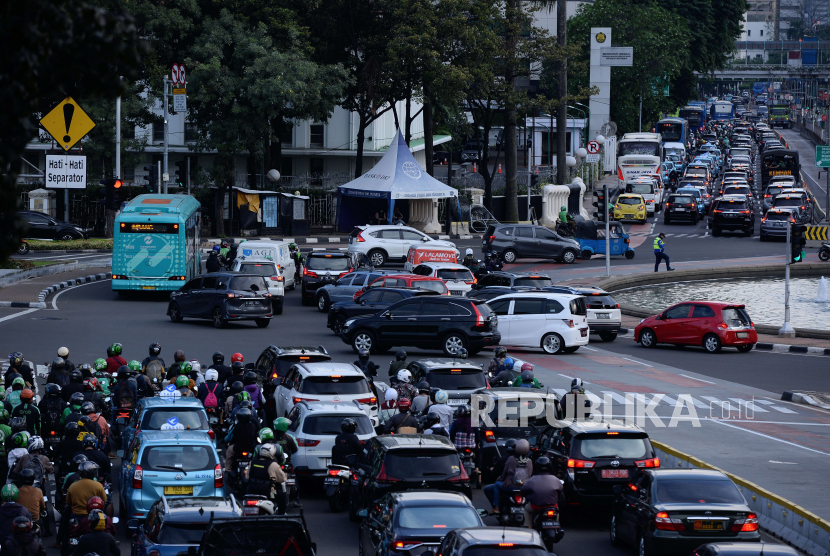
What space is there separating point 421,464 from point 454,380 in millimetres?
5815

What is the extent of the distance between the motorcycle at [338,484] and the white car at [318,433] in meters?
0.58

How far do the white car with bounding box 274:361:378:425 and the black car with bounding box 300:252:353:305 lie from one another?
55.9 feet

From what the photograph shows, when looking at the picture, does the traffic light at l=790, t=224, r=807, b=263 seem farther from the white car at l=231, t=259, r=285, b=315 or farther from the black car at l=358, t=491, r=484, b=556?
the black car at l=358, t=491, r=484, b=556

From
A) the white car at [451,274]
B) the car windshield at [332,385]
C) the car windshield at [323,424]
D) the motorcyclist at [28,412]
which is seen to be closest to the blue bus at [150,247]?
the white car at [451,274]

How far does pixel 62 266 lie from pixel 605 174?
53621 millimetres

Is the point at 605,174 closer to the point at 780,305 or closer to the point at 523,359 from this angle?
the point at 780,305

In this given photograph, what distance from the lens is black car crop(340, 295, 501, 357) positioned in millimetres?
27141

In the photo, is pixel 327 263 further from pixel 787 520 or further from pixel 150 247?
pixel 787 520

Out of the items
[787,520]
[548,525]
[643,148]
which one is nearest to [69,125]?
[548,525]

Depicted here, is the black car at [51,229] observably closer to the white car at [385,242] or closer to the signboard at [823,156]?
the white car at [385,242]

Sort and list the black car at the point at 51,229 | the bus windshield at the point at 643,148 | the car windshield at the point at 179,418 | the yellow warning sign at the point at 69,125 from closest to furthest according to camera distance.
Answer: the car windshield at the point at 179,418 → the yellow warning sign at the point at 69,125 → the black car at the point at 51,229 → the bus windshield at the point at 643,148

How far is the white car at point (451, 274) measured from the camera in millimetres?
33744

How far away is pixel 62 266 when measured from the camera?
143 feet

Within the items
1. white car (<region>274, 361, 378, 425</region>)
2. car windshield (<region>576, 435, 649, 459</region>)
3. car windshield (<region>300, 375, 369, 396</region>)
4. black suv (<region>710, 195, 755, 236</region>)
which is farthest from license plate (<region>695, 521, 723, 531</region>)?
black suv (<region>710, 195, 755, 236</region>)
